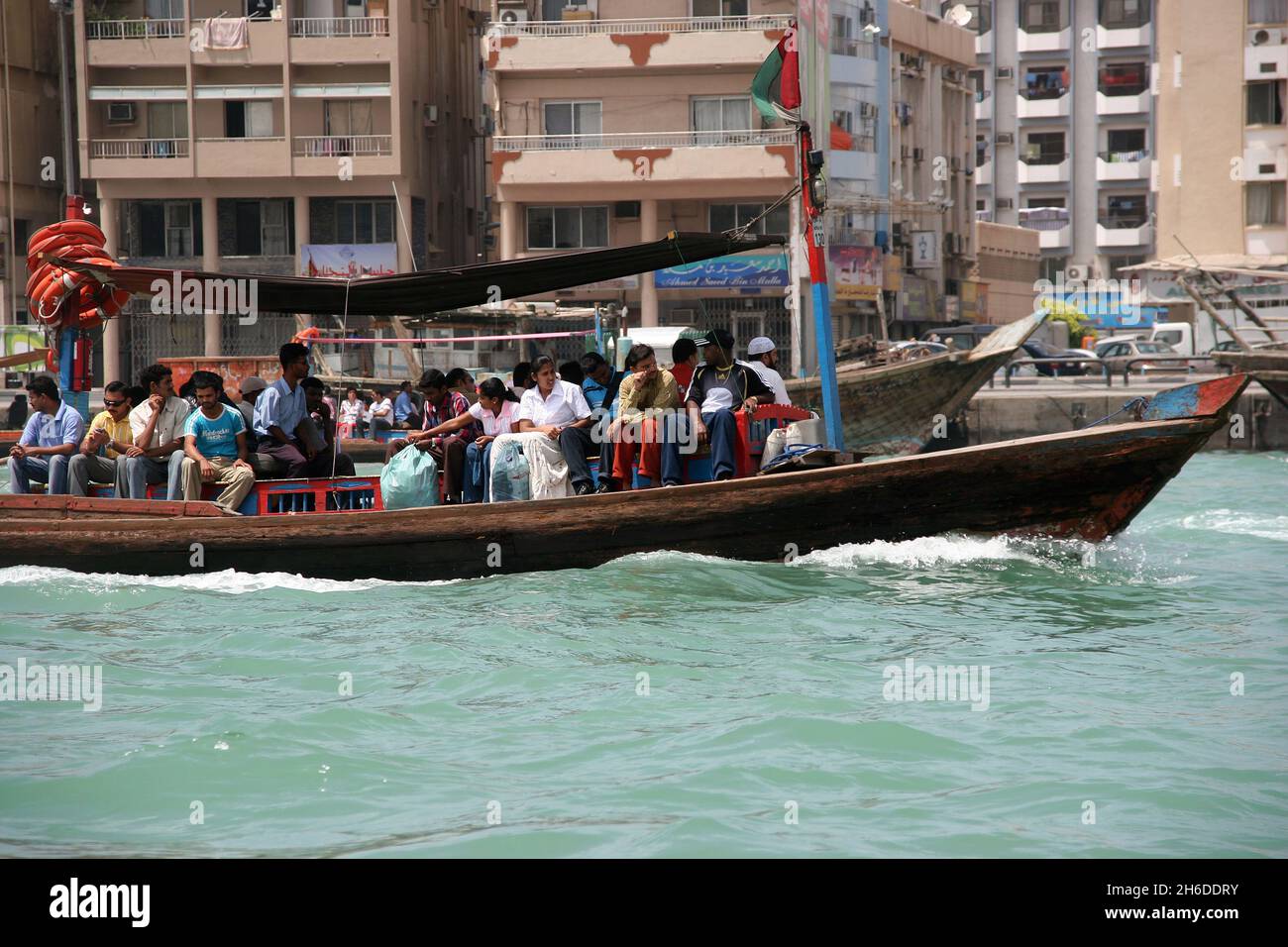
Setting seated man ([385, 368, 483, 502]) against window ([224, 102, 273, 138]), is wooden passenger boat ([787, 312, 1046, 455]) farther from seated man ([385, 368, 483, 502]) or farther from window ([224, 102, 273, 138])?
window ([224, 102, 273, 138])

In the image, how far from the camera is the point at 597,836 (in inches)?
228

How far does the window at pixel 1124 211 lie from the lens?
191ft

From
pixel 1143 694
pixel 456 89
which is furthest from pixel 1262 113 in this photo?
pixel 1143 694

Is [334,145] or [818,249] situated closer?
[818,249]

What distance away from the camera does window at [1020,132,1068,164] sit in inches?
2313

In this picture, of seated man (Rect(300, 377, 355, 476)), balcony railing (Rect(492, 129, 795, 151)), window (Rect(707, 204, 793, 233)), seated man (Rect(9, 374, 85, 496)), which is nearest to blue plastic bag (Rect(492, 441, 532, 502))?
seated man (Rect(300, 377, 355, 476))

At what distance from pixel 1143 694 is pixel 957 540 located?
9.28ft

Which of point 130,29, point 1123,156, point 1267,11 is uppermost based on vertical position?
point 1267,11

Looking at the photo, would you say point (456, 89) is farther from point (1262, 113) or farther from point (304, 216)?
point (1262, 113)

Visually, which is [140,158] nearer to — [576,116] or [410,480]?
[576,116]

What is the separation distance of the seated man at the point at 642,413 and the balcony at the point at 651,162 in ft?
80.5

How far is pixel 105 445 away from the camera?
1179cm

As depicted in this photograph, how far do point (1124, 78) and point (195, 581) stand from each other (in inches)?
2107

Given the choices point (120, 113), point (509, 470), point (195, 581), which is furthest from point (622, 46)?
point (195, 581)
